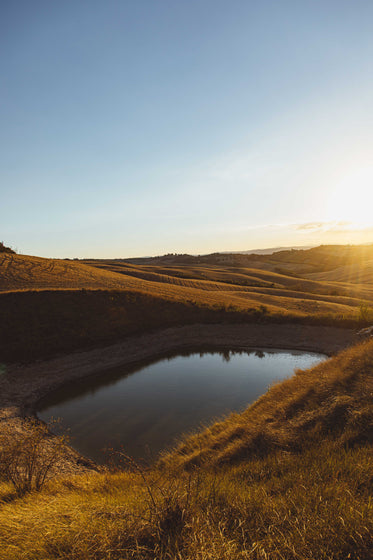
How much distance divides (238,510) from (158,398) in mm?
13272

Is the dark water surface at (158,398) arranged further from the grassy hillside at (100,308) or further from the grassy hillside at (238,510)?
the grassy hillside at (100,308)

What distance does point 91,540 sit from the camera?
3.22 m

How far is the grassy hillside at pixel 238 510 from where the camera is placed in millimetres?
3055

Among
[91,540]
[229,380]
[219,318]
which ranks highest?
[91,540]

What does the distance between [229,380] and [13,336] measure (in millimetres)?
17296

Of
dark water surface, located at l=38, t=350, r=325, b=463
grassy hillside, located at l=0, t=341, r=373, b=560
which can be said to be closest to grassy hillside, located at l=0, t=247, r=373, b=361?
dark water surface, located at l=38, t=350, r=325, b=463

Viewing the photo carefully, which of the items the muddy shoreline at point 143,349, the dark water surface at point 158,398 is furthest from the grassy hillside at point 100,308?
the dark water surface at point 158,398

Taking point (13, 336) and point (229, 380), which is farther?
point (13, 336)

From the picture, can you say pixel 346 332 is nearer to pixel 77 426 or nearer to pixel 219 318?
pixel 219 318

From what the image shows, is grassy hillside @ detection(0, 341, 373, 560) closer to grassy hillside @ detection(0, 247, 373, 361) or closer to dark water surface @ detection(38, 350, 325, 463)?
dark water surface @ detection(38, 350, 325, 463)

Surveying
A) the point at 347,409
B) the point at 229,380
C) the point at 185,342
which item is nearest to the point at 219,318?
the point at 185,342

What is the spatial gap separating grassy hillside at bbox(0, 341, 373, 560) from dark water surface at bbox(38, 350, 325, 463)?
5.00 meters

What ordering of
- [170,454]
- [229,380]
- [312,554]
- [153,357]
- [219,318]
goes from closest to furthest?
[312,554] < [170,454] < [229,380] < [153,357] < [219,318]

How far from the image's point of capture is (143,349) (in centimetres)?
2472
